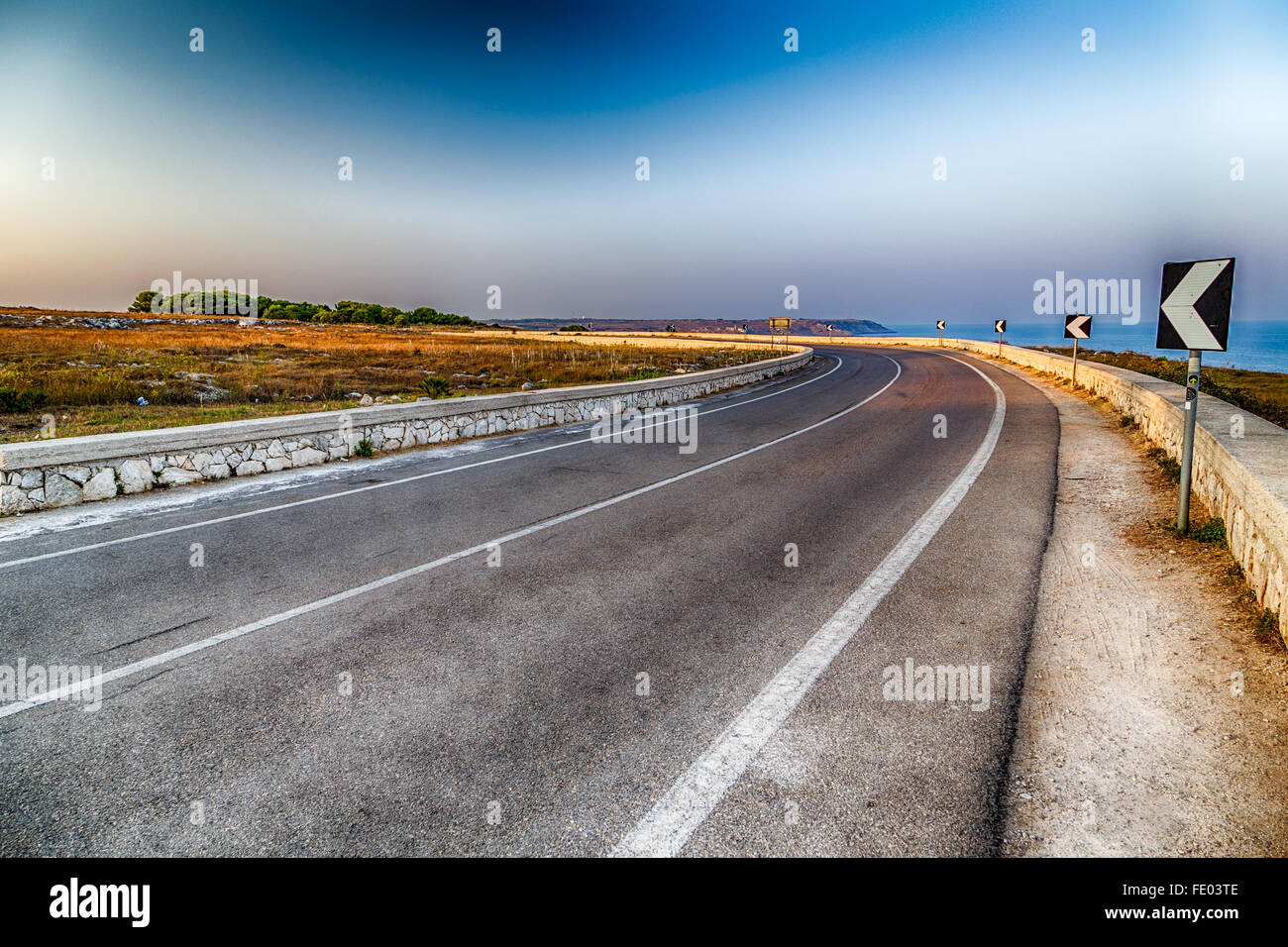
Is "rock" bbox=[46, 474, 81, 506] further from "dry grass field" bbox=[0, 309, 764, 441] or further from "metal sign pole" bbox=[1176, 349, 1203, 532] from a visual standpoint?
"metal sign pole" bbox=[1176, 349, 1203, 532]

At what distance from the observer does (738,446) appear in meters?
11.8

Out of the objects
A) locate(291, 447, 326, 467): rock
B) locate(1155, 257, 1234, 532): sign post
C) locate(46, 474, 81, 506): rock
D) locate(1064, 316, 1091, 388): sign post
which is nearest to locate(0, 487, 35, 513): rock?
locate(46, 474, 81, 506): rock

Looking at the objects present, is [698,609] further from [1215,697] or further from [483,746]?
[1215,697]

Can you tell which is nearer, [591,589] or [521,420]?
[591,589]

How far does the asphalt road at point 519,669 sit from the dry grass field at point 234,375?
20.5ft

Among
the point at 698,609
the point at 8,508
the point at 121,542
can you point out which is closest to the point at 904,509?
the point at 698,609

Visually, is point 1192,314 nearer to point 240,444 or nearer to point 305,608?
point 305,608

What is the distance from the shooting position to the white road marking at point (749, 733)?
2625 mm

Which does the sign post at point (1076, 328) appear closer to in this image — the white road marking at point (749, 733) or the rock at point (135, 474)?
the white road marking at point (749, 733)

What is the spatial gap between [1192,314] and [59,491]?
1207cm

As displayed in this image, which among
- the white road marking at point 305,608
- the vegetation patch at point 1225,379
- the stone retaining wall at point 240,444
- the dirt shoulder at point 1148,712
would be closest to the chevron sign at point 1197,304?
the dirt shoulder at point 1148,712

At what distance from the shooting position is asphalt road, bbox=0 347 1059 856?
2723mm

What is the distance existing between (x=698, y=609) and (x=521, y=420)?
9903 mm
